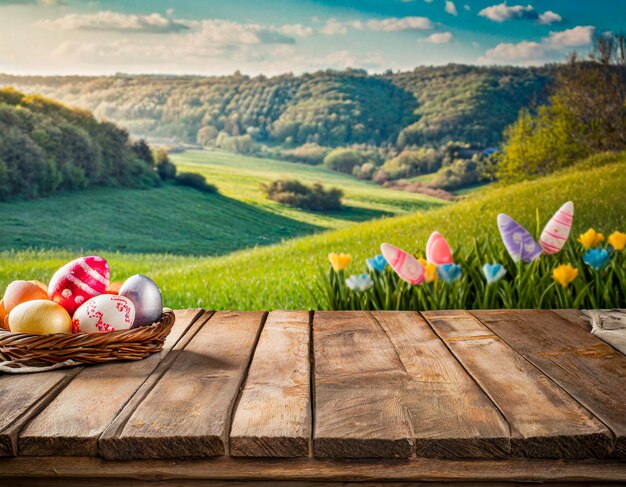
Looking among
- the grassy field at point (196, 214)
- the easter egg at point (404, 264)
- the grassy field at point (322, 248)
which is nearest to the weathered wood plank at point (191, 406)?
the easter egg at point (404, 264)

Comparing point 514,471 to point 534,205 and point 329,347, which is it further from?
point 534,205

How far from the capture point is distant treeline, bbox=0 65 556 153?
5309 mm

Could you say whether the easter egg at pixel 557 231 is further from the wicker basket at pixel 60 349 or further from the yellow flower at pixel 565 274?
the wicker basket at pixel 60 349

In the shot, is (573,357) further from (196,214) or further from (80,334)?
(196,214)

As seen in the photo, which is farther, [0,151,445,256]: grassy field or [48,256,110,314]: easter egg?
[0,151,445,256]: grassy field

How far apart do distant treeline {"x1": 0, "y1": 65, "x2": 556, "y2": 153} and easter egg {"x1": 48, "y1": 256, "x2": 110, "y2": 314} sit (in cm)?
360

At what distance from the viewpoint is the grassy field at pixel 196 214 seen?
468cm

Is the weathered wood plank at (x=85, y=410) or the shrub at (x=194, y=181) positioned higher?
the shrub at (x=194, y=181)

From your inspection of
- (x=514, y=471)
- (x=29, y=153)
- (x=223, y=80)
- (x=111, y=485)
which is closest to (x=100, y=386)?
(x=111, y=485)

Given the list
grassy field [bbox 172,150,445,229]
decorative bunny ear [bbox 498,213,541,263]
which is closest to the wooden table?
decorative bunny ear [bbox 498,213,541,263]

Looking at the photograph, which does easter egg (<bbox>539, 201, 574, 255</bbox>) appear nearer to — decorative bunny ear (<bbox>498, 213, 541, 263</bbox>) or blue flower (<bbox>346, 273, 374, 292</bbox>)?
decorative bunny ear (<bbox>498, 213, 541, 263</bbox>)

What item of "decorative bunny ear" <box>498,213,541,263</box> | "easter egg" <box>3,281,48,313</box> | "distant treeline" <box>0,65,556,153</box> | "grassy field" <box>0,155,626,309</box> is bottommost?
"grassy field" <box>0,155,626,309</box>

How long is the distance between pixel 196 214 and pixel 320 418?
3987 mm

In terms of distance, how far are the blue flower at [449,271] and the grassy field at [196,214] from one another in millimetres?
2632
